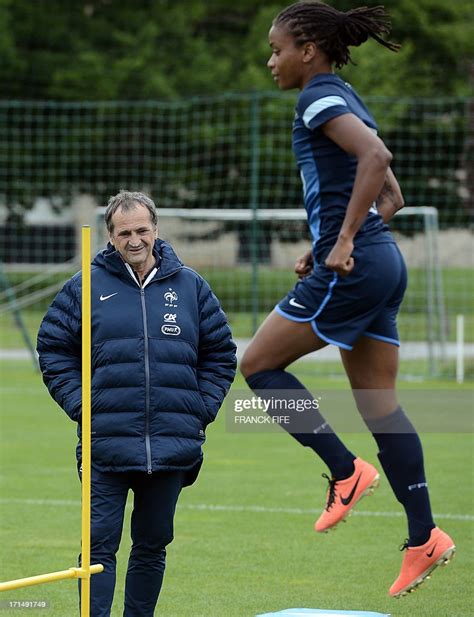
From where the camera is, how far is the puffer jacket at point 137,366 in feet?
15.6

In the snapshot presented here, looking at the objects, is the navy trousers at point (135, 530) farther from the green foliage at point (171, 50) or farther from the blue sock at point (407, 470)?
the green foliage at point (171, 50)

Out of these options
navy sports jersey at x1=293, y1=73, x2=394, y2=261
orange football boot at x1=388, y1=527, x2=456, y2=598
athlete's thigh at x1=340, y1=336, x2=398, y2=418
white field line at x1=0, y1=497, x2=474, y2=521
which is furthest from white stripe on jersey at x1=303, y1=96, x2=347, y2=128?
white field line at x1=0, y1=497, x2=474, y2=521

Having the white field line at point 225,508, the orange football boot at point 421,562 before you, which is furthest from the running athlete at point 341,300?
the white field line at point 225,508

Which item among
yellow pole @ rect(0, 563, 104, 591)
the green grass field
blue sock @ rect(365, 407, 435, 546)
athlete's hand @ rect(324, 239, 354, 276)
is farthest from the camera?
the green grass field

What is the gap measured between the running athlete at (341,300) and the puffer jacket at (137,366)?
932 mm

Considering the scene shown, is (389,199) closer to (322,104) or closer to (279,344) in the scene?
(322,104)

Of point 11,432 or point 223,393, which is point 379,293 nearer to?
point 223,393

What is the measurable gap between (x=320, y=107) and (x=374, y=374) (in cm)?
122

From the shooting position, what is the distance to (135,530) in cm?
504

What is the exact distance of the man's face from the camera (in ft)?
16.0

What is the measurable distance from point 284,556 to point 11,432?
5.45 metres

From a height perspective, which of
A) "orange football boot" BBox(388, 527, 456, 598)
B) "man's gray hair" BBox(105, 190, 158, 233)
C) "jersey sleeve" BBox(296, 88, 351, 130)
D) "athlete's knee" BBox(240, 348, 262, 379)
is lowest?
"orange football boot" BBox(388, 527, 456, 598)

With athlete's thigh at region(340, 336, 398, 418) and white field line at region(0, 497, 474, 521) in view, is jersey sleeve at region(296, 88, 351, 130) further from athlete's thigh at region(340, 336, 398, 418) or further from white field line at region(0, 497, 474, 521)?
white field line at region(0, 497, 474, 521)

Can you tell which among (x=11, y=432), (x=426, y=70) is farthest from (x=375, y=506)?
(x=426, y=70)
